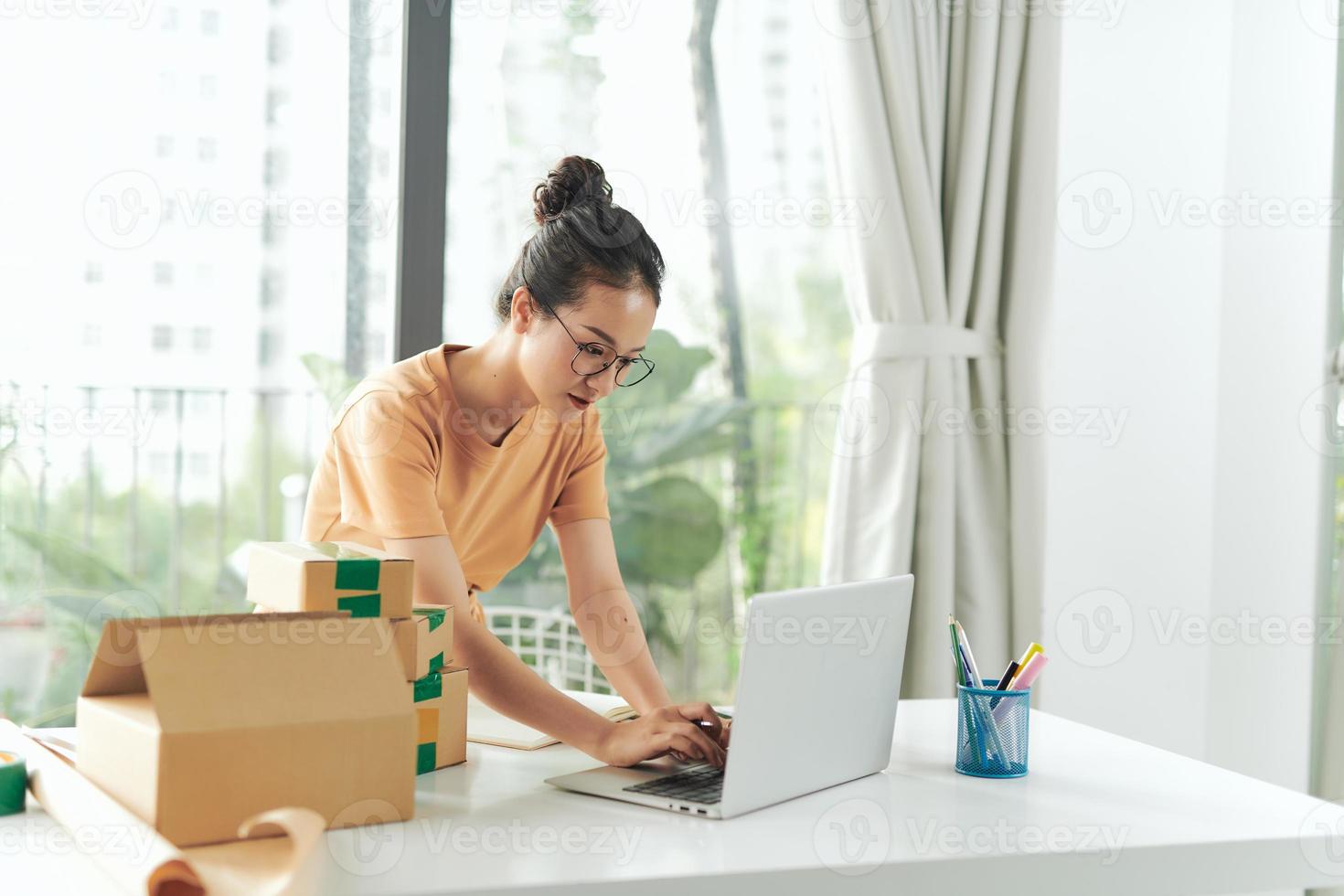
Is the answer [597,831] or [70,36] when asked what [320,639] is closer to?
[597,831]

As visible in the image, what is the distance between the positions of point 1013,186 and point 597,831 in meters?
1.91

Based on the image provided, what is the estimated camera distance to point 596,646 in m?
1.60

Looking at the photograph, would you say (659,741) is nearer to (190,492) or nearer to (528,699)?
(528,699)

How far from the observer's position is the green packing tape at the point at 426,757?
3.75ft

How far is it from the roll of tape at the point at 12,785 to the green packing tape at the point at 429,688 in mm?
332

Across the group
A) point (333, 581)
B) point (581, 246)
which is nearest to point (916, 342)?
point (581, 246)

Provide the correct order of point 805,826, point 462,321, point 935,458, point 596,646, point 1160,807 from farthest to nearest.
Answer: point 462,321 → point 935,458 → point 596,646 → point 1160,807 → point 805,826

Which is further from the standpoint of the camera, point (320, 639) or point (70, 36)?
point (70, 36)

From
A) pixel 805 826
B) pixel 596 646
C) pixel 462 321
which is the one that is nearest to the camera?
pixel 805 826

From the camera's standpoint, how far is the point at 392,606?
1.10m

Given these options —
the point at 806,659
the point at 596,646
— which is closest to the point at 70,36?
the point at 596,646

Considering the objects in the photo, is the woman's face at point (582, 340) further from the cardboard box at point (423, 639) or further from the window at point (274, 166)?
the window at point (274, 166)

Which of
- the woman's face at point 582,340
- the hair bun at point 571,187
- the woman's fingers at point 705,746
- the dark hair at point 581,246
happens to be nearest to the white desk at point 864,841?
the woman's fingers at point 705,746

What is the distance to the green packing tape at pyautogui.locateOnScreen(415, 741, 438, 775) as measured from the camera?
1.14 meters
